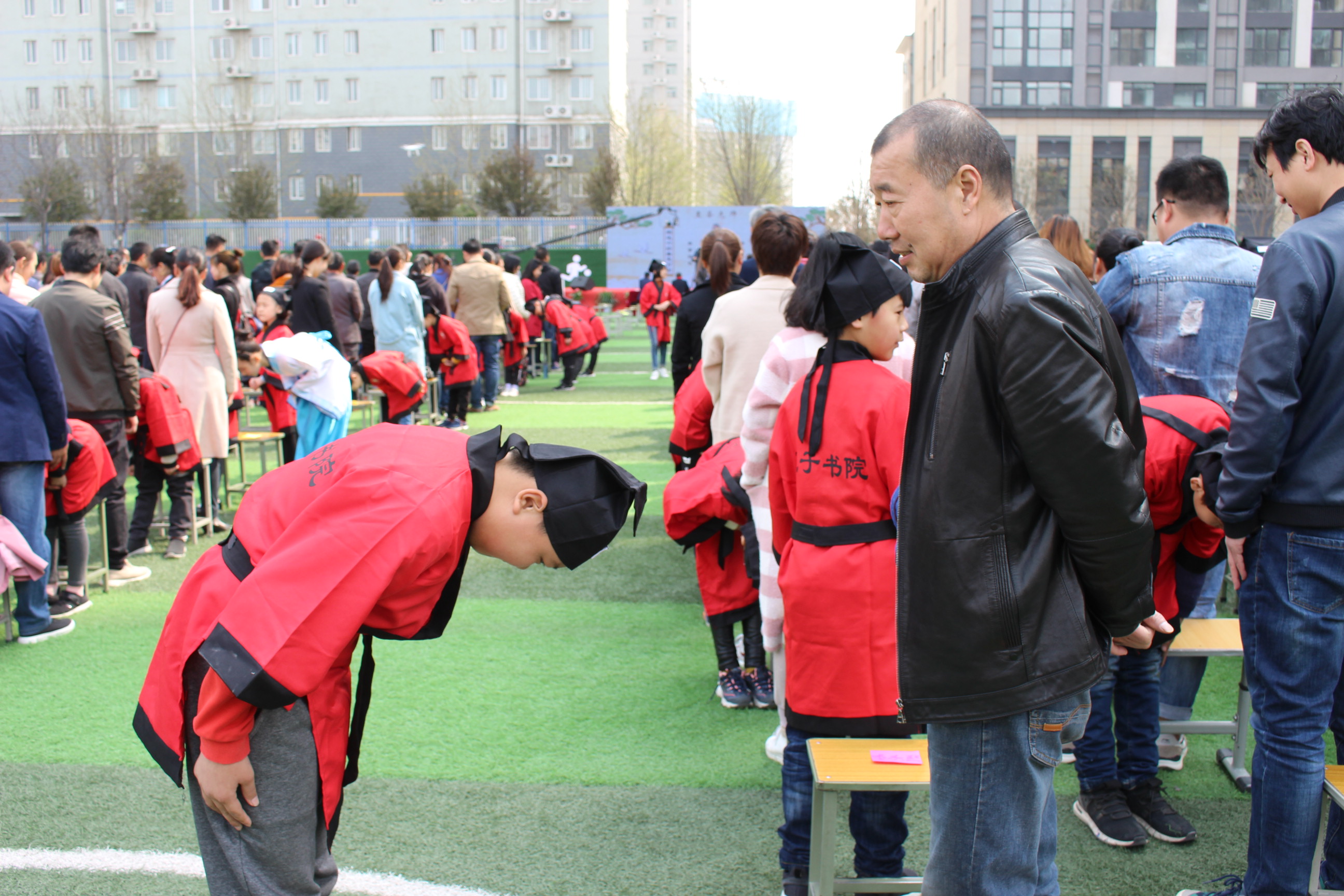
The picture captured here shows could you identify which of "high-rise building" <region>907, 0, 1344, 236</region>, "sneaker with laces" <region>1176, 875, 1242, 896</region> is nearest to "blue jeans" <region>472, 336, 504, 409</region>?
"sneaker with laces" <region>1176, 875, 1242, 896</region>

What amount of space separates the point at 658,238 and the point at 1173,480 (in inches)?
1103

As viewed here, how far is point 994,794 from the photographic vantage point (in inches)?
75.4

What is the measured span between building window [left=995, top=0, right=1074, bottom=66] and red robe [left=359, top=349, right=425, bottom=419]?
55.8 meters

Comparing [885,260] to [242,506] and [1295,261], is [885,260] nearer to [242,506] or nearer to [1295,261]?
[1295,261]

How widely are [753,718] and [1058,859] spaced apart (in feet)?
5.05

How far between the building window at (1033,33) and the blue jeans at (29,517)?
59813mm

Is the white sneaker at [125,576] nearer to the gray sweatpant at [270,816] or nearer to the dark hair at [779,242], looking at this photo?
the dark hair at [779,242]

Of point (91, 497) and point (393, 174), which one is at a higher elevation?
point (393, 174)

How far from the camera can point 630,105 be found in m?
59.9

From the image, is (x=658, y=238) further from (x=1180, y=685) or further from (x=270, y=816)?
(x=270, y=816)

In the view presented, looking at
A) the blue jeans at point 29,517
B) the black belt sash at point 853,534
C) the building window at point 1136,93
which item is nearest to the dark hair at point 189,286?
the blue jeans at point 29,517

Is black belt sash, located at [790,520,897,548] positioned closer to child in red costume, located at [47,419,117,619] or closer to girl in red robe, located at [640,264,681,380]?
child in red costume, located at [47,419,117,619]

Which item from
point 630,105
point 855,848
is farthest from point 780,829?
point 630,105

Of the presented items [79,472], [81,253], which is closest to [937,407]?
[79,472]
